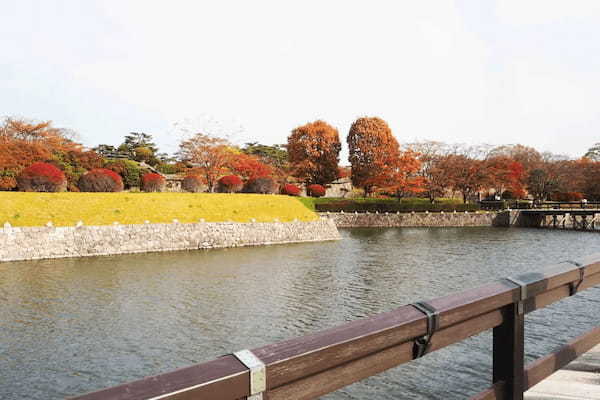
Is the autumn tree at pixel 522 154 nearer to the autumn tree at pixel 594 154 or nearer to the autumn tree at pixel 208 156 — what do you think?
the autumn tree at pixel 594 154

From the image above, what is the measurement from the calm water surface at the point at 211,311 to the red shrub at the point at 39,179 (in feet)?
29.6

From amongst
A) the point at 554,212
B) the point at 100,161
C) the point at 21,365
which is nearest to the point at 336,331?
the point at 21,365

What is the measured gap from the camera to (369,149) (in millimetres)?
51938

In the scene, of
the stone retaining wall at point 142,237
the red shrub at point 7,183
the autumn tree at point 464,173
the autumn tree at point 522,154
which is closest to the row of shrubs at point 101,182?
the red shrub at point 7,183

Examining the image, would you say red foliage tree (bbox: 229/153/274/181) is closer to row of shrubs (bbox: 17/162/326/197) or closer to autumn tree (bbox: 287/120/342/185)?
row of shrubs (bbox: 17/162/326/197)

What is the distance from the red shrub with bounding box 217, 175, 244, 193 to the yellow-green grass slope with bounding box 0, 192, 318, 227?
520 cm

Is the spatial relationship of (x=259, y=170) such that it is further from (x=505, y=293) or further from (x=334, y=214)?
(x=505, y=293)

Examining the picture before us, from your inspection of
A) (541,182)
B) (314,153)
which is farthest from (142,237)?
(541,182)

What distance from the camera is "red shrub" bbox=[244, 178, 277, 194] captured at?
37000 mm

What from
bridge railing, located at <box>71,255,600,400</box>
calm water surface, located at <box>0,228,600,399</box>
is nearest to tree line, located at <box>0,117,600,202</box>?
calm water surface, located at <box>0,228,600,399</box>

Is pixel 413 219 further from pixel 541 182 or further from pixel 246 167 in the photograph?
pixel 541 182

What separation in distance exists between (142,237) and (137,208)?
9.17ft

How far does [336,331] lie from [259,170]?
1737 inches

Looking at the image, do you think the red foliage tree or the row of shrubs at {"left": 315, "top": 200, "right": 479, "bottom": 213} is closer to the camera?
the red foliage tree
